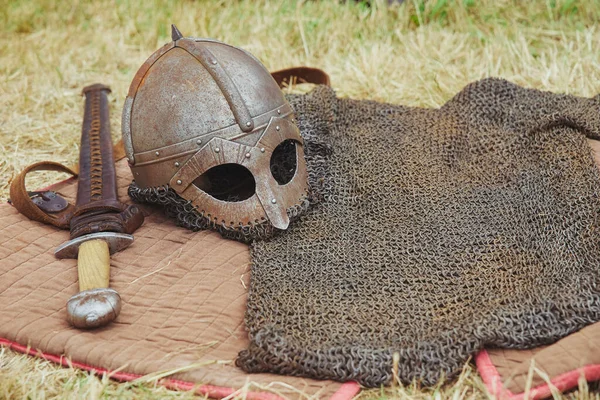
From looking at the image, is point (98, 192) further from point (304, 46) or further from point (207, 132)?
point (304, 46)

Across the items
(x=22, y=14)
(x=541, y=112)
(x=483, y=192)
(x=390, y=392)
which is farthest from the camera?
(x=22, y=14)

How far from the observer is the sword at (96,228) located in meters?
2.18

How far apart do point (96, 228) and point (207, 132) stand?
0.58m

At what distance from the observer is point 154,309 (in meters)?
2.34

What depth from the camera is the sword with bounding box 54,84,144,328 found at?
2182 mm

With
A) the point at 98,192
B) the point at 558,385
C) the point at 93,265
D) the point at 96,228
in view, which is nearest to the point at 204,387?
the point at 93,265

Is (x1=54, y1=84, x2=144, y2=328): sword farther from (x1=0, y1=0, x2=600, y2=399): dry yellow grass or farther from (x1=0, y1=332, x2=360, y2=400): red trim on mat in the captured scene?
(x1=0, y1=0, x2=600, y2=399): dry yellow grass

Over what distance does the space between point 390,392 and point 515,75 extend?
2.75 metres

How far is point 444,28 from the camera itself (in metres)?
4.89

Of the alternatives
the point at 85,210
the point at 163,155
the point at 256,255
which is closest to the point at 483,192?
the point at 256,255

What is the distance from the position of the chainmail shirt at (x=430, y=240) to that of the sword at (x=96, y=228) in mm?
500

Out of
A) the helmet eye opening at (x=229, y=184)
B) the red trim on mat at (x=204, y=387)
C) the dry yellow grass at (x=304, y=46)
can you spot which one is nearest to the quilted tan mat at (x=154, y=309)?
the red trim on mat at (x=204, y=387)

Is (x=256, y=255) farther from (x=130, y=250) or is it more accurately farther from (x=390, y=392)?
(x=390, y=392)

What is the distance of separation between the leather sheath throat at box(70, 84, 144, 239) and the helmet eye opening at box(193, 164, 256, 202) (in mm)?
337
